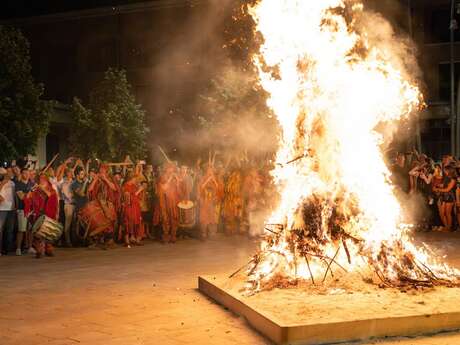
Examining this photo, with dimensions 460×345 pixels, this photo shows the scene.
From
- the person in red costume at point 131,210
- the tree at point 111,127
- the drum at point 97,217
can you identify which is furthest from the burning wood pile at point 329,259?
the tree at point 111,127

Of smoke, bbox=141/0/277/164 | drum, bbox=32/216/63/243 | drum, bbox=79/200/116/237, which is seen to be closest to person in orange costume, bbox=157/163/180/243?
drum, bbox=79/200/116/237

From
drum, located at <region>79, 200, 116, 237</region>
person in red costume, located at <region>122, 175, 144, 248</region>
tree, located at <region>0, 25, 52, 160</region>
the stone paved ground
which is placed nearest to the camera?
the stone paved ground

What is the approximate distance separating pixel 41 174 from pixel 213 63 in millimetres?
15001

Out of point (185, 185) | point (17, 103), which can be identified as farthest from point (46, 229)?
point (17, 103)

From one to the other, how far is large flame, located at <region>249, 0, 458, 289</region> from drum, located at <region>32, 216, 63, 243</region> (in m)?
5.00

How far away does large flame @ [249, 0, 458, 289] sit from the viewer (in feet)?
26.1

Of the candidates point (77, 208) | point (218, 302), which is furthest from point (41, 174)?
point (218, 302)

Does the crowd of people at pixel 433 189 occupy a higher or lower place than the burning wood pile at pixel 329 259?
higher

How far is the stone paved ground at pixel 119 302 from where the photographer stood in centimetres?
594

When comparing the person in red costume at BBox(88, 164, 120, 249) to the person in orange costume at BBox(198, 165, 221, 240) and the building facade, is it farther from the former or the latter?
the building facade

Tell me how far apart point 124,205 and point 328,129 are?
671 cm

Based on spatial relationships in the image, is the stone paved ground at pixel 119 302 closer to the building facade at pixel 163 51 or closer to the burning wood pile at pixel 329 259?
the burning wood pile at pixel 329 259

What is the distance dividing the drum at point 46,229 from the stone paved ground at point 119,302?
17.1 inches

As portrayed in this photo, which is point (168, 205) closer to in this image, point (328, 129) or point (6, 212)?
point (6, 212)
